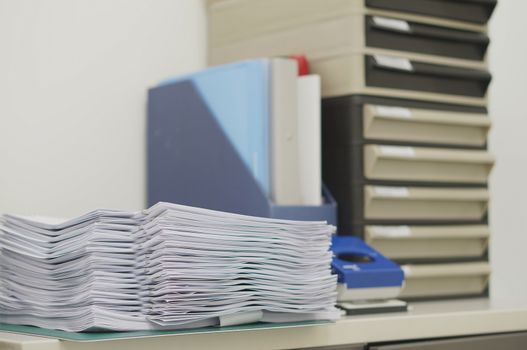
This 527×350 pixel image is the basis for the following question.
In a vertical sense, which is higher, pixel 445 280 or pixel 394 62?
pixel 394 62

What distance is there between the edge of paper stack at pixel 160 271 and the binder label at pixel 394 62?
17.2 inches

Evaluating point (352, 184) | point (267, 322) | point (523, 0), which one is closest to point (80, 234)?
point (267, 322)

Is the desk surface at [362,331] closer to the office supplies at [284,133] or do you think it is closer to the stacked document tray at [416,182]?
the stacked document tray at [416,182]

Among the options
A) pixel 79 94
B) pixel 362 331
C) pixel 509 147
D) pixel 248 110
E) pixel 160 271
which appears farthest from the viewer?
pixel 509 147

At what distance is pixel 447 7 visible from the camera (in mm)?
1459

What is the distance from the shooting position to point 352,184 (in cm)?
134

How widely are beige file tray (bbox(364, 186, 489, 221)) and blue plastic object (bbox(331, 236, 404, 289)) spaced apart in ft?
0.33

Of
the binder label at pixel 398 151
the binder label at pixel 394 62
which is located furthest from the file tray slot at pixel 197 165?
the binder label at pixel 394 62

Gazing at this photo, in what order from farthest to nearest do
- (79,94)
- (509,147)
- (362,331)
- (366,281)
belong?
1. (509,147)
2. (79,94)
3. (366,281)
4. (362,331)

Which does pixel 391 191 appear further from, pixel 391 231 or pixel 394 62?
pixel 394 62

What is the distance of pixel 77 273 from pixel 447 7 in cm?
82

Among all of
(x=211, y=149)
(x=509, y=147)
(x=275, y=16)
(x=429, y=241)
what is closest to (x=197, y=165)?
(x=211, y=149)

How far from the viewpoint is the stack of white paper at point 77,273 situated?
0.88 metres

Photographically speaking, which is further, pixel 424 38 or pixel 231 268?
pixel 424 38
